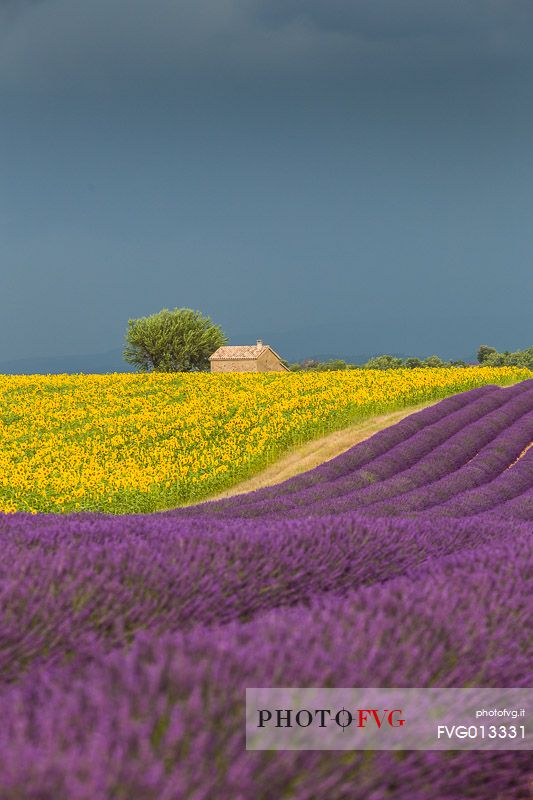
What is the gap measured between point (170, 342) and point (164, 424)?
1695 inches

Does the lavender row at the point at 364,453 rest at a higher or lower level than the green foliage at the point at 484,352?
lower

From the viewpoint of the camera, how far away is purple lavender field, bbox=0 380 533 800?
133 centimetres

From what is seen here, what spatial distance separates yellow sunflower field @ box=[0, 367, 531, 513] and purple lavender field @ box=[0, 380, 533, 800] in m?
11.1

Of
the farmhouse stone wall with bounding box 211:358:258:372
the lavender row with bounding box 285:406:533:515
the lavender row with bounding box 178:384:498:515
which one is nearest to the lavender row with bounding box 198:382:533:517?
the lavender row with bounding box 285:406:533:515

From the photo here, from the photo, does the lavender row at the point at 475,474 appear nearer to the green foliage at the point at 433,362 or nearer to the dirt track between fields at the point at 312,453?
the dirt track between fields at the point at 312,453

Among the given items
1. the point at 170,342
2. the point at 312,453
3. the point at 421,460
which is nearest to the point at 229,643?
the point at 421,460

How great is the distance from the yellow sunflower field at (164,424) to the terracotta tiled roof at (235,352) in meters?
30.3

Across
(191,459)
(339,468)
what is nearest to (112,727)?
(339,468)

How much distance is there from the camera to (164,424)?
2177 centimetres

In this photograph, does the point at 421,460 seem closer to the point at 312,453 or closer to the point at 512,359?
the point at 312,453

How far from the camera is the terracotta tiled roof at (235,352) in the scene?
213 ft

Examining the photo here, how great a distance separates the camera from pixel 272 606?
2.91 meters

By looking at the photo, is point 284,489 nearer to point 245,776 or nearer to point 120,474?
point 120,474

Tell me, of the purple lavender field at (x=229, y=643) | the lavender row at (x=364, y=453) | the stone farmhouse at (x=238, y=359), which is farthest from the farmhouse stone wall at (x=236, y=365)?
the purple lavender field at (x=229, y=643)
